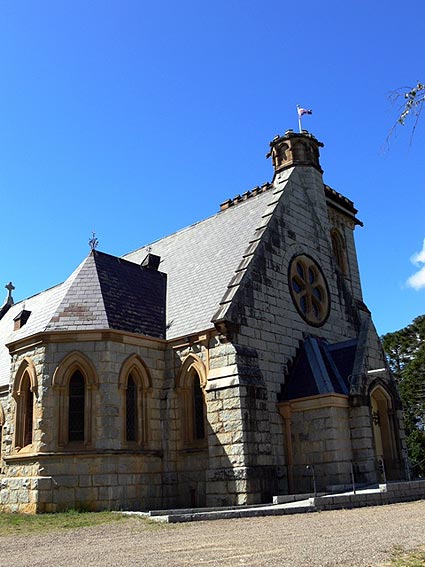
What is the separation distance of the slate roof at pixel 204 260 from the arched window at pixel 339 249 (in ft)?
33.6

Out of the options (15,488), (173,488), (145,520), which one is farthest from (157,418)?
(145,520)

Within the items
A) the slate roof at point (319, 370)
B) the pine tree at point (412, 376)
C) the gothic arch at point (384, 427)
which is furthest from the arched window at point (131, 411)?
the pine tree at point (412, 376)

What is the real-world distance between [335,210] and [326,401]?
1852 centimetres

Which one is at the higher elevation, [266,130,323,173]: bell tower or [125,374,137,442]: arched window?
[266,130,323,173]: bell tower

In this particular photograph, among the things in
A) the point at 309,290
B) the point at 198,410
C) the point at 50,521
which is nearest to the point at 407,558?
the point at 50,521

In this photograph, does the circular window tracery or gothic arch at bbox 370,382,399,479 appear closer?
gothic arch at bbox 370,382,399,479

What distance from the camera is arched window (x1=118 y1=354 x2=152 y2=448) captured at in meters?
19.8

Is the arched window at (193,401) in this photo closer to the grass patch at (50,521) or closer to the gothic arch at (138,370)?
the gothic arch at (138,370)

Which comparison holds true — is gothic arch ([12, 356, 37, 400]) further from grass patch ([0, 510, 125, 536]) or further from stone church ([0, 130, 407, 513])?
grass patch ([0, 510, 125, 536])

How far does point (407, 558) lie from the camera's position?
8195 millimetres

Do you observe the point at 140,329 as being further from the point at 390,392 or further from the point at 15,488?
the point at 390,392

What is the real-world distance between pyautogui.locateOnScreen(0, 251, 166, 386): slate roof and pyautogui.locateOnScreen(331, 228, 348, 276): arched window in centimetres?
1293

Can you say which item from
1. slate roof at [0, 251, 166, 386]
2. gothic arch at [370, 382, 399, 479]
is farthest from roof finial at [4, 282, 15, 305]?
gothic arch at [370, 382, 399, 479]

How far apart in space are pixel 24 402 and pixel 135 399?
376 cm
